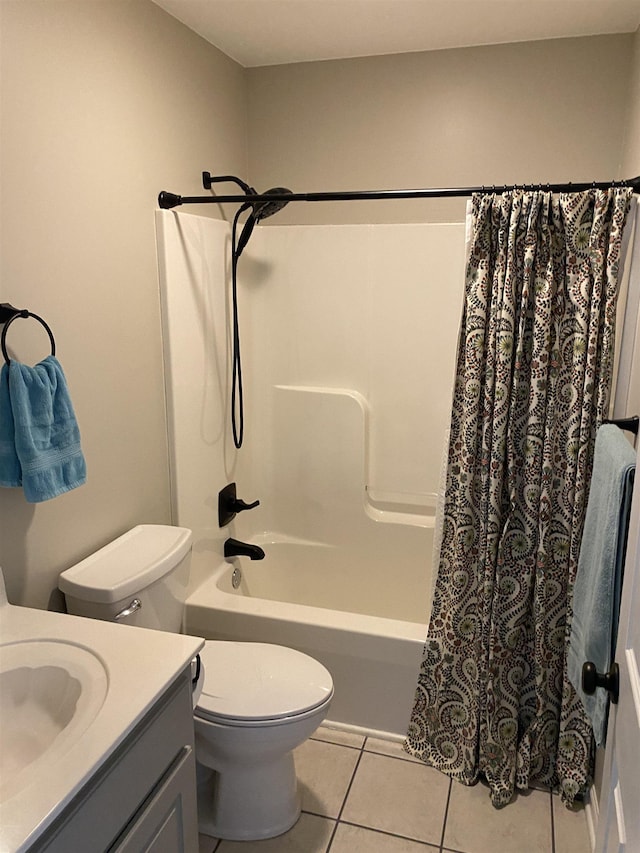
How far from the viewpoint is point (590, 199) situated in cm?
186

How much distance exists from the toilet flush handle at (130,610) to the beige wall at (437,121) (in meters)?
1.75

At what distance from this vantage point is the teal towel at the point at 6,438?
1.49 m

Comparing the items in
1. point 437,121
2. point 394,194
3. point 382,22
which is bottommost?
point 394,194

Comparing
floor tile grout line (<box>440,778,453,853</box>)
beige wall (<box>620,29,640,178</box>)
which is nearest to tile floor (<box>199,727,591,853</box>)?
floor tile grout line (<box>440,778,453,853</box>)

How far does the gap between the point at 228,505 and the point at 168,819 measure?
4.78 feet

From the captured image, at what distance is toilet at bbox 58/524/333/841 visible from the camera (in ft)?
5.74

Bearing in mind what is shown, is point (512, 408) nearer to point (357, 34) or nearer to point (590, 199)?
point (590, 199)

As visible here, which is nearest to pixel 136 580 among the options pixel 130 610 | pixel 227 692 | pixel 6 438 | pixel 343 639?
pixel 130 610

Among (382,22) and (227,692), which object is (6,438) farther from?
(382,22)

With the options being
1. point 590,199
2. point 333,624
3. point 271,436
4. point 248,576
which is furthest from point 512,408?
point 248,576

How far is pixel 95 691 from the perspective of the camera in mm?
1230

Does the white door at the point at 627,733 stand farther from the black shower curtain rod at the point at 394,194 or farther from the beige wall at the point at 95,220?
the beige wall at the point at 95,220

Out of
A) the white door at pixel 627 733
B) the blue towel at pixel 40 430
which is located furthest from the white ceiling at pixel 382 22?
the white door at pixel 627 733

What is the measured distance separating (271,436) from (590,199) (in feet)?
5.36
